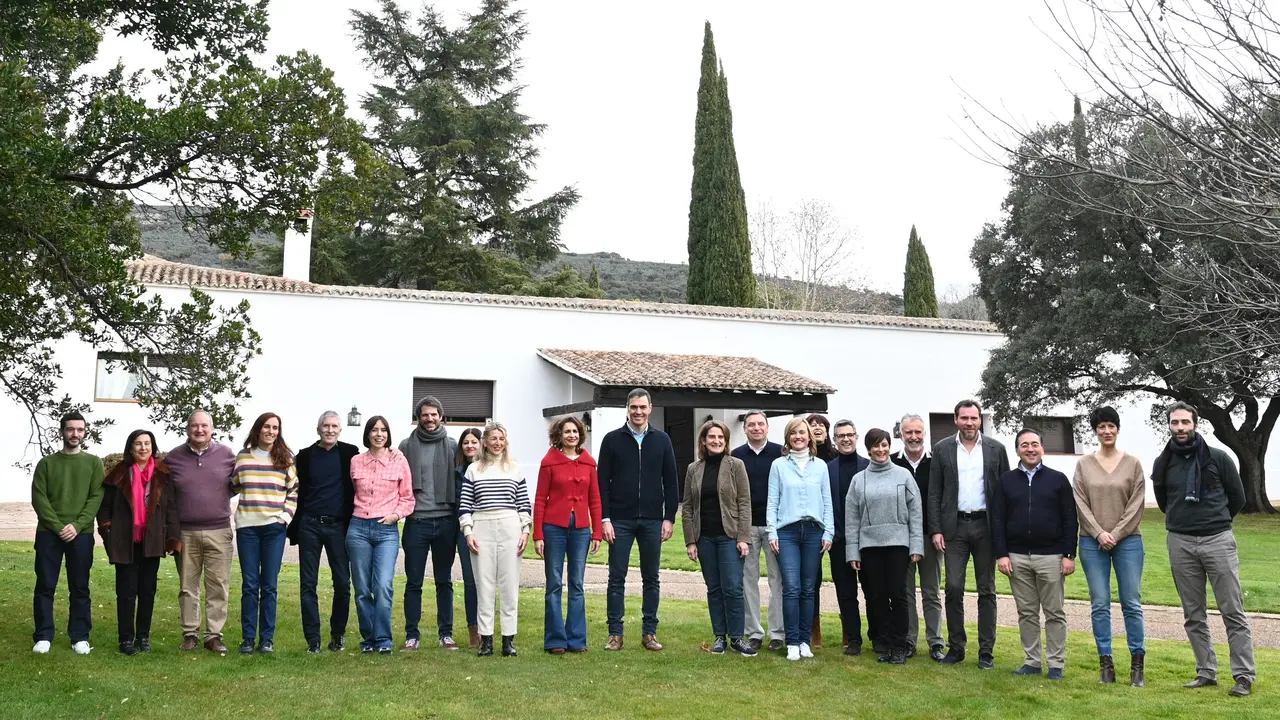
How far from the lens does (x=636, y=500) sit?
688 centimetres

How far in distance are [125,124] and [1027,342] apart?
17811mm

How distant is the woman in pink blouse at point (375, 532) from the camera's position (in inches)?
261

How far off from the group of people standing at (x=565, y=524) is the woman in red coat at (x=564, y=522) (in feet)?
0.05

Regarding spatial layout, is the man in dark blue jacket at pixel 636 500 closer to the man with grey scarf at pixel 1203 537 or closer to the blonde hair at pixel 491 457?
the blonde hair at pixel 491 457

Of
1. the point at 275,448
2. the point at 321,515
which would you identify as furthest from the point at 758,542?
the point at 275,448

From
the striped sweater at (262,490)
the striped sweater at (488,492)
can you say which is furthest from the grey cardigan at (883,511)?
the striped sweater at (262,490)

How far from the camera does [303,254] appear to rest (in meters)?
21.7

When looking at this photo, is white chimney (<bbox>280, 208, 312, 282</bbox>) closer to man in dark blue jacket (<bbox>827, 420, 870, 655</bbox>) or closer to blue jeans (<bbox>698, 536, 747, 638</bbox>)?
blue jeans (<bbox>698, 536, 747, 638</bbox>)

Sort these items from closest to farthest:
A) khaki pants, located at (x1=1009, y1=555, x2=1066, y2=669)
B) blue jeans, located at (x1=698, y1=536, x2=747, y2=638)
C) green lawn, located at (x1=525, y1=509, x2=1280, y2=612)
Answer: khaki pants, located at (x1=1009, y1=555, x2=1066, y2=669) → blue jeans, located at (x1=698, y1=536, x2=747, y2=638) → green lawn, located at (x1=525, y1=509, x2=1280, y2=612)

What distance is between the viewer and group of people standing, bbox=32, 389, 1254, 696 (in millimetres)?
6543

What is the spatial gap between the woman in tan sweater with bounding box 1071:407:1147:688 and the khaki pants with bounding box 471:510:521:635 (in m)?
3.49

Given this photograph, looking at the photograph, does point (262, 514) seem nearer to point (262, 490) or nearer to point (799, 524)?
point (262, 490)

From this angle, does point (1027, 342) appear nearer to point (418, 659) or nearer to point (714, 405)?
point (714, 405)

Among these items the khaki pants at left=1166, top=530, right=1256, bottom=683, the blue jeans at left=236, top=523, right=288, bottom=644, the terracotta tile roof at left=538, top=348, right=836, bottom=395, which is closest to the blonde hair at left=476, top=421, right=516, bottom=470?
the blue jeans at left=236, top=523, right=288, bottom=644
